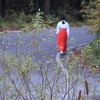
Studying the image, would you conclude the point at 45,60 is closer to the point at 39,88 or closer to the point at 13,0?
the point at 39,88

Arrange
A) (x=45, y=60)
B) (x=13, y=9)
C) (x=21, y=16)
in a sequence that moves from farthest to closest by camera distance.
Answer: (x=13, y=9), (x=21, y=16), (x=45, y=60)

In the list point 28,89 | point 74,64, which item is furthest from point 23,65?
point 74,64

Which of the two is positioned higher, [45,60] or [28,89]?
[45,60]

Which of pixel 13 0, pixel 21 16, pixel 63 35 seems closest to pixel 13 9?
pixel 13 0

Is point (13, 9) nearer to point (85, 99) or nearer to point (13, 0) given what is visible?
point (13, 0)

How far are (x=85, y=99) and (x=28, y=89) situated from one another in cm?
97

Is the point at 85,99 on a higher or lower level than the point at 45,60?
lower

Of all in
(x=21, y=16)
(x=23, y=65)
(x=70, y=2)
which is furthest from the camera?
(x=70, y=2)

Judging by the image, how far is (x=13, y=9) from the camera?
38.5 m

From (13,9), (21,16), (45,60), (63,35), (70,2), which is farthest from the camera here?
(70,2)

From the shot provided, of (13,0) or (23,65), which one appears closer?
(23,65)

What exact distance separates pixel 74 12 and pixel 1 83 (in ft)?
117

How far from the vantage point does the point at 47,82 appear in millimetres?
5363

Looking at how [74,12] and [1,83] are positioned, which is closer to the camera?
[1,83]
